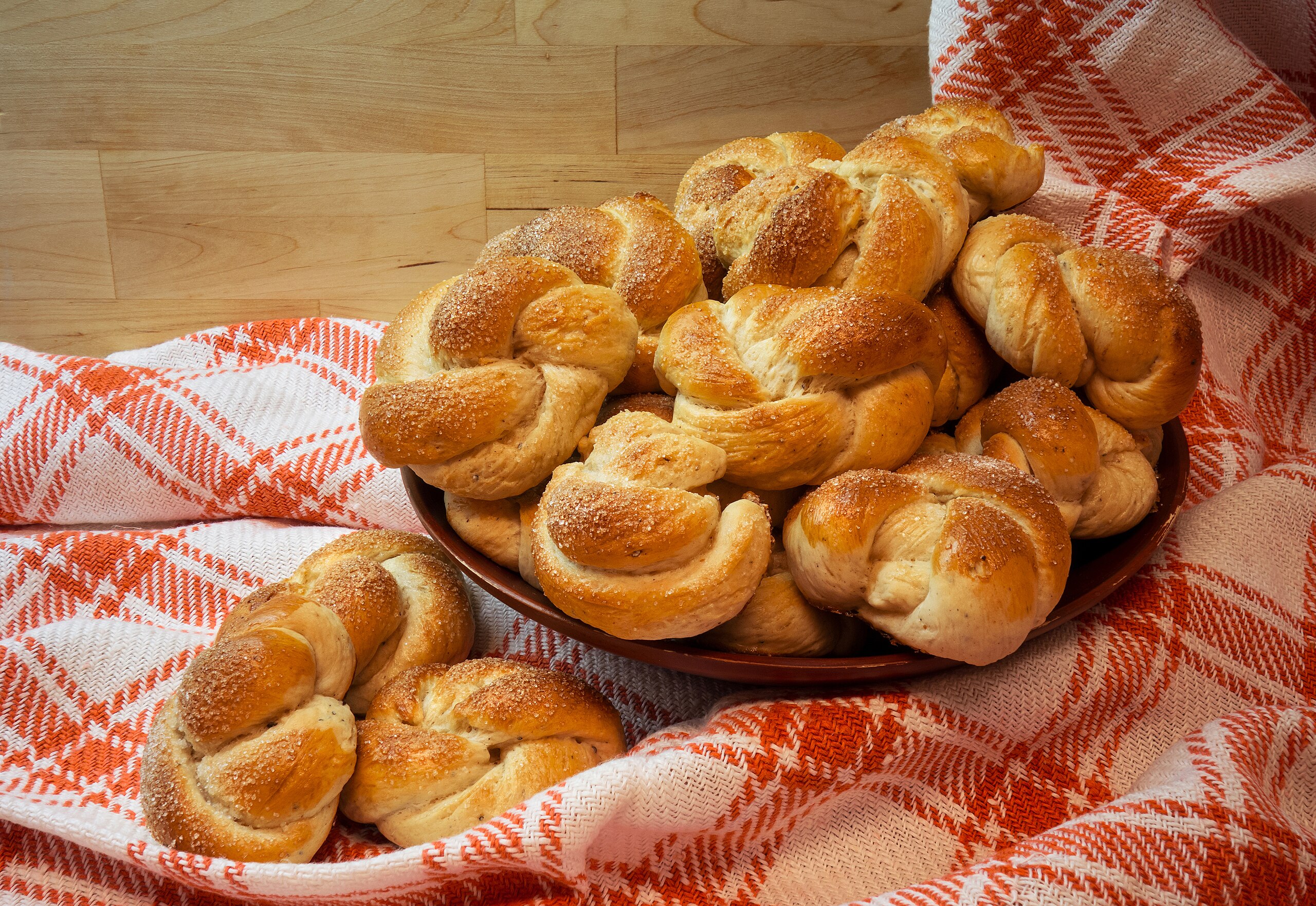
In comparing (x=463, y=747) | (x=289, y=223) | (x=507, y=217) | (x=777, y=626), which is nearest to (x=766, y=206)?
(x=777, y=626)

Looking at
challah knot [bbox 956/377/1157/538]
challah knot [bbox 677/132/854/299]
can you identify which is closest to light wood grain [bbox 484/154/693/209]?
challah knot [bbox 677/132/854/299]

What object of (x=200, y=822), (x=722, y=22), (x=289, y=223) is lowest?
(x=200, y=822)

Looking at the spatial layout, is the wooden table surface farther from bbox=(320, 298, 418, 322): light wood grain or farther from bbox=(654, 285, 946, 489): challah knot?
bbox=(654, 285, 946, 489): challah knot

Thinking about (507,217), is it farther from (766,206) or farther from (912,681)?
(912,681)

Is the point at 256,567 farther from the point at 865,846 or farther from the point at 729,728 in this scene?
the point at 865,846

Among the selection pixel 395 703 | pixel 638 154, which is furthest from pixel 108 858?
pixel 638 154

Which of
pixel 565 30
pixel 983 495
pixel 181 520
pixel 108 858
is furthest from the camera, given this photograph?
pixel 565 30
